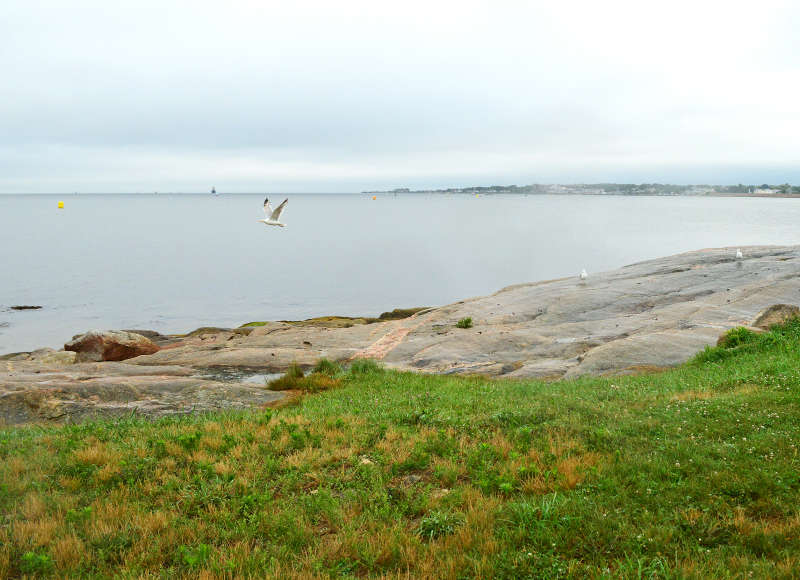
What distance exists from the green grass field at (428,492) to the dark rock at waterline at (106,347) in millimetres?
14712

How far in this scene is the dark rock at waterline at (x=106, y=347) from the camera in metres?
25.0

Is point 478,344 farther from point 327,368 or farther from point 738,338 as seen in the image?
point 738,338

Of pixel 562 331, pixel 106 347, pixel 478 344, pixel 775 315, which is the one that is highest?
pixel 775 315

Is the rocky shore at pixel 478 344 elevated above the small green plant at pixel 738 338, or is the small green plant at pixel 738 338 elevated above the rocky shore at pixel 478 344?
the small green plant at pixel 738 338

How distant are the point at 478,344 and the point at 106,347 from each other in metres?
16.5

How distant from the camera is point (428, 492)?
7344 millimetres

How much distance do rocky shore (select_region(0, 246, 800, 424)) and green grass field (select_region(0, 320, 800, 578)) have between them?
111 inches

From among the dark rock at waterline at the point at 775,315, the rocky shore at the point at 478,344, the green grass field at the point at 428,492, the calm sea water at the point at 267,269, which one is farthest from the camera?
the calm sea water at the point at 267,269

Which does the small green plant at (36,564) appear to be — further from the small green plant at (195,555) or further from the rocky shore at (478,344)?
the rocky shore at (478,344)

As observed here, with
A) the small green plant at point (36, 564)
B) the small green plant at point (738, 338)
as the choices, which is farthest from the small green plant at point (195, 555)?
the small green plant at point (738, 338)

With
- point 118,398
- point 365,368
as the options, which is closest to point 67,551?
point 118,398

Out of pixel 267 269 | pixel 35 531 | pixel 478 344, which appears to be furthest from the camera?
pixel 267 269

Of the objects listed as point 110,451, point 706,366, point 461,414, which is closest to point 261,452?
point 110,451

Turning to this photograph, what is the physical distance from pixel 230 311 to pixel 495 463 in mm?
43988
